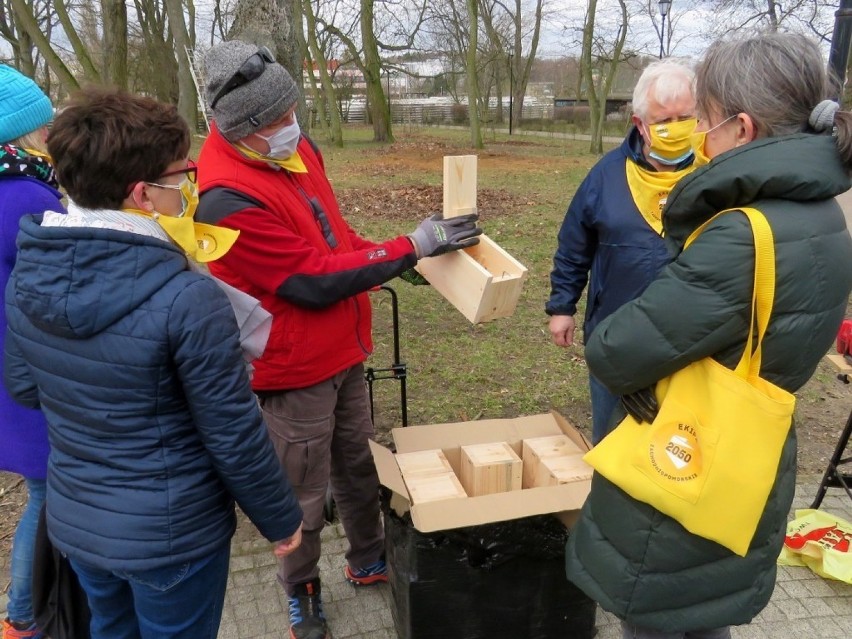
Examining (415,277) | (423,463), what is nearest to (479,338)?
(415,277)

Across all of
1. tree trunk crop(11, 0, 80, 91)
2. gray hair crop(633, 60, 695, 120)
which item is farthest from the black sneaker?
tree trunk crop(11, 0, 80, 91)

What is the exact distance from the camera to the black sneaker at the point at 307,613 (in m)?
2.60

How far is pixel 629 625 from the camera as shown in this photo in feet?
6.14

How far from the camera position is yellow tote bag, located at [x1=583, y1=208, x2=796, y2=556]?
1.51 m

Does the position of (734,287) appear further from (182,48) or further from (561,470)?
(182,48)

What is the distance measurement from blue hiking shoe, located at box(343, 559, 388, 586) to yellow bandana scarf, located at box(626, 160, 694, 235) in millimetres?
1811

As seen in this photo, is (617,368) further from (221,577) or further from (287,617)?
(287,617)

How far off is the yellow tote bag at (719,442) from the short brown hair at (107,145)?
1280 mm

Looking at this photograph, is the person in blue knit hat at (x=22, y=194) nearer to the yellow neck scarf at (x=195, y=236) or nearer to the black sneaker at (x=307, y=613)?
the yellow neck scarf at (x=195, y=236)

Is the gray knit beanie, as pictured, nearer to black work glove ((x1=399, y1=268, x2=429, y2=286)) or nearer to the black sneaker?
black work glove ((x1=399, y1=268, x2=429, y2=286))

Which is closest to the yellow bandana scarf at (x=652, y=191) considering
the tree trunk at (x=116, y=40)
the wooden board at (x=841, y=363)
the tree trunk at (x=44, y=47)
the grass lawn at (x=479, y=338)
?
the wooden board at (x=841, y=363)

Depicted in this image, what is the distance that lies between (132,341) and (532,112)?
1646 inches

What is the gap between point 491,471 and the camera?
251cm

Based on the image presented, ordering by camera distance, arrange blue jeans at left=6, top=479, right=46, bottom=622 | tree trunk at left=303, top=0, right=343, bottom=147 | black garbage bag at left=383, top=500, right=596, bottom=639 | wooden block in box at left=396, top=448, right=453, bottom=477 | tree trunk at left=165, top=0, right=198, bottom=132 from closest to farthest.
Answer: black garbage bag at left=383, top=500, right=596, bottom=639 < blue jeans at left=6, top=479, right=46, bottom=622 < wooden block in box at left=396, top=448, right=453, bottom=477 < tree trunk at left=165, top=0, right=198, bottom=132 < tree trunk at left=303, top=0, right=343, bottom=147
